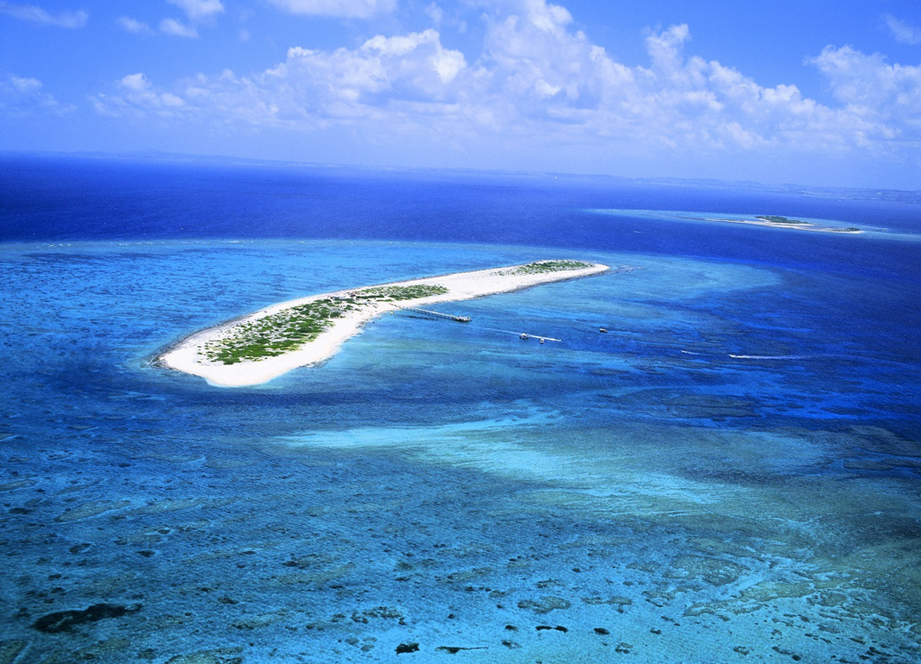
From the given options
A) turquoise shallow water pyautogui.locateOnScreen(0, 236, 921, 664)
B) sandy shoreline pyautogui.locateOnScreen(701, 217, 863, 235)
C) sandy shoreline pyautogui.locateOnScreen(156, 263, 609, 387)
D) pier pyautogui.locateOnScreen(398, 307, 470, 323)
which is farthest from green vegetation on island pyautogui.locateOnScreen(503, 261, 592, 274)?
sandy shoreline pyautogui.locateOnScreen(701, 217, 863, 235)

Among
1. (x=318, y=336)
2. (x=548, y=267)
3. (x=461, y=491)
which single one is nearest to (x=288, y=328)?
(x=318, y=336)

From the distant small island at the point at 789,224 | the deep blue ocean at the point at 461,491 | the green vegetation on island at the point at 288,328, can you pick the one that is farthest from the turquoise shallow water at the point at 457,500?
the distant small island at the point at 789,224

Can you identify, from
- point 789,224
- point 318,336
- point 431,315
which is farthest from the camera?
point 789,224

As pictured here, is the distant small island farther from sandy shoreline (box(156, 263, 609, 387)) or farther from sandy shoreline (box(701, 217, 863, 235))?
sandy shoreline (box(156, 263, 609, 387))

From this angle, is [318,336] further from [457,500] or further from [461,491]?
[457,500]

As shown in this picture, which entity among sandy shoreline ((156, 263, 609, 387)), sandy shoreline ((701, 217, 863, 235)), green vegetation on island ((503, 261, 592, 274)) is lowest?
sandy shoreline ((156, 263, 609, 387))

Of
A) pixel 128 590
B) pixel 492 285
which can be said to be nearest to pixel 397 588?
pixel 128 590

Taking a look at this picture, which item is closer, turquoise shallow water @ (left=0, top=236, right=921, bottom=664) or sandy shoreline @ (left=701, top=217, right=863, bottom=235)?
turquoise shallow water @ (left=0, top=236, right=921, bottom=664)
